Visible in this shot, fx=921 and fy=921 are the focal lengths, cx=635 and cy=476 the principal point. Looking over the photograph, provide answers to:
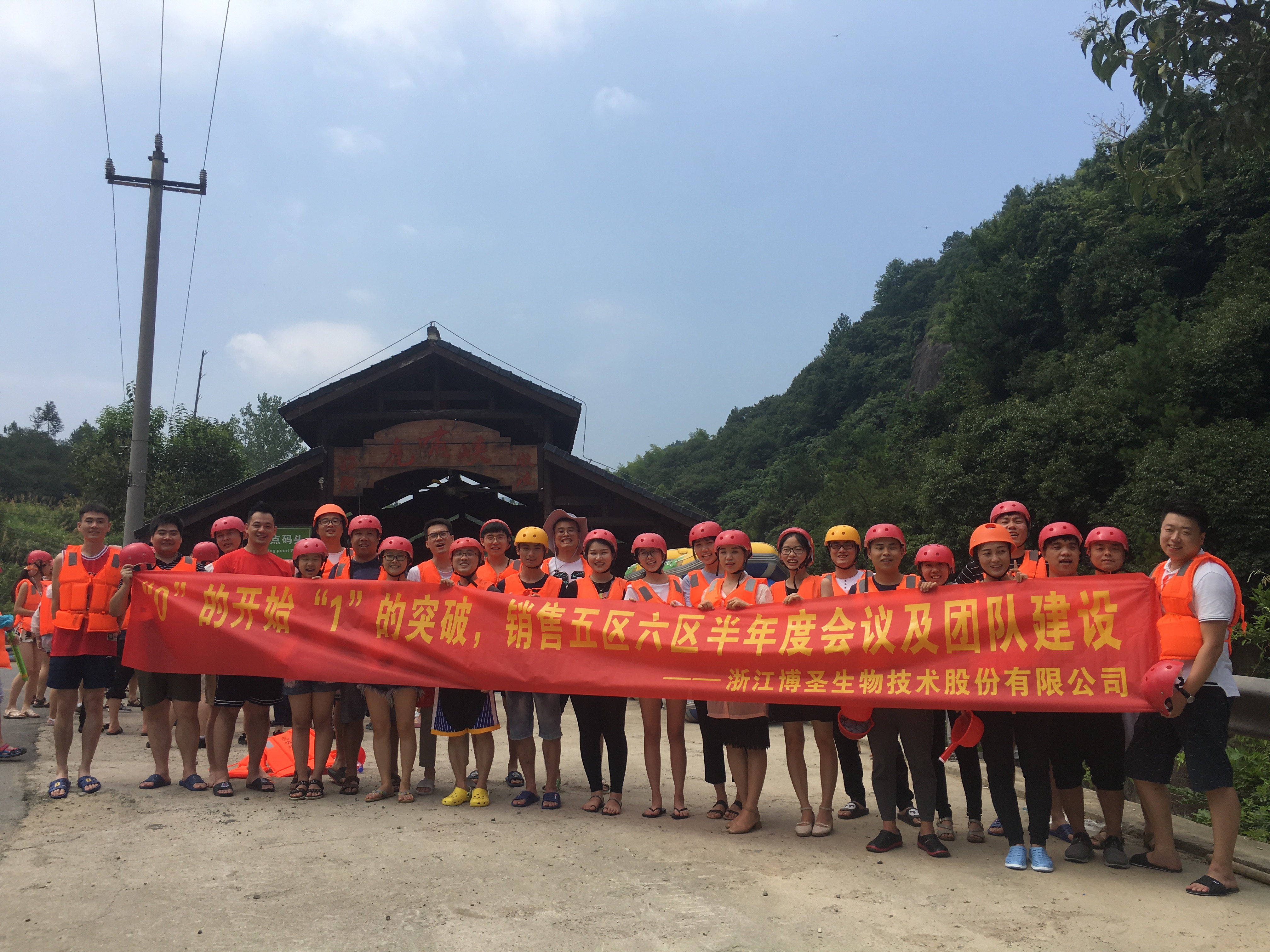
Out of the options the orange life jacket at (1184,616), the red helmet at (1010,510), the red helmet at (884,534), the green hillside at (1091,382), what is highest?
the green hillside at (1091,382)

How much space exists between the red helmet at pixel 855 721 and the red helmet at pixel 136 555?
4.72 meters

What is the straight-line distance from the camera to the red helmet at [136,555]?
628 centimetres

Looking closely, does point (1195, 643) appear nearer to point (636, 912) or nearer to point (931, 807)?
point (931, 807)

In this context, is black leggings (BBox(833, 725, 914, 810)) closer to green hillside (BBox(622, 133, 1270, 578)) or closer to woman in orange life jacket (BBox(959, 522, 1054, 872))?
woman in orange life jacket (BBox(959, 522, 1054, 872))

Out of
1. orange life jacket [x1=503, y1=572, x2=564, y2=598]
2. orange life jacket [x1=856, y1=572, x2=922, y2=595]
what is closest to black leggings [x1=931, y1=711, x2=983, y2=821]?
orange life jacket [x1=856, y1=572, x2=922, y2=595]

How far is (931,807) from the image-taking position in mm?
4961

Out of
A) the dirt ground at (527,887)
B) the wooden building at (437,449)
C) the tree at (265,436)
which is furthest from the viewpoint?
the tree at (265,436)

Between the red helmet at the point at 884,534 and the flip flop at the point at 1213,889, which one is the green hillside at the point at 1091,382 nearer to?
the red helmet at the point at 884,534

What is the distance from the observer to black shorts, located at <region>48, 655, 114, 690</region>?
234 inches

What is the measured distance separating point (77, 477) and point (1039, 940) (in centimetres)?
3532

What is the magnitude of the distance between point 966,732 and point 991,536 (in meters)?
1.09

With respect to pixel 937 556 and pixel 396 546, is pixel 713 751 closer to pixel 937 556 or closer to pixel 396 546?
pixel 937 556

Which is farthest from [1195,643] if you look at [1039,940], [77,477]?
[77,477]

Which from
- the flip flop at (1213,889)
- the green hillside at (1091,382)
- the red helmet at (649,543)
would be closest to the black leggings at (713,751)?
the red helmet at (649,543)
